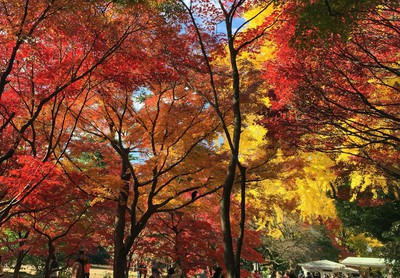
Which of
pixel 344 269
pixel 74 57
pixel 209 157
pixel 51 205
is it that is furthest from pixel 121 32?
pixel 344 269

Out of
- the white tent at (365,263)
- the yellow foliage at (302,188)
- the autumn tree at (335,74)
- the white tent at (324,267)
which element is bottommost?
the white tent at (324,267)

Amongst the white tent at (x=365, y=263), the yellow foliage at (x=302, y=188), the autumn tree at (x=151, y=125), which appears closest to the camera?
the autumn tree at (x=151, y=125)

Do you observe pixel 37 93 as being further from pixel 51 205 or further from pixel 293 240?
pixel 293 240

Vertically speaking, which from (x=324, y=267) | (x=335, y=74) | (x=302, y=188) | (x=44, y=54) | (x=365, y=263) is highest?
(x=44, y=54)

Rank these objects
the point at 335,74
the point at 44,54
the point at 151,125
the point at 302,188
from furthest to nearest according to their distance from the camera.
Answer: the point at 302,188
the point at 151,125
the point at 44,54
the point at 335,74

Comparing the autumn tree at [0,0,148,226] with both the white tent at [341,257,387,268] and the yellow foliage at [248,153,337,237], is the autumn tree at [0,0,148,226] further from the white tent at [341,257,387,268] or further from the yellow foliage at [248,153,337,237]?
the white tent at [341,257,387,268]

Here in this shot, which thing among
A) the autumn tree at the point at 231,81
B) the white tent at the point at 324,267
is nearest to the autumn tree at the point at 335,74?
the autumn tree at the point at 231,81

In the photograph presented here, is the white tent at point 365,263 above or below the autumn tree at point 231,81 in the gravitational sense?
below

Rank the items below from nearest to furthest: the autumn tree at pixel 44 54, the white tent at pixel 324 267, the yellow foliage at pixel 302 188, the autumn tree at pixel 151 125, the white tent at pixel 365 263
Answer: the autumn tree at pixel 44 54
the autumn tree at pixel 151 125
the yellow foliage at pixel 302 188
the white tent at pixel 365 263
the white tent at pixel 324 267

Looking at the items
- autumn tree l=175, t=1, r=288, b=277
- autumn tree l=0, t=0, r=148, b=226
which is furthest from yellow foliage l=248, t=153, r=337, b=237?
autumn tree l=0, t=0, r=148, b=226

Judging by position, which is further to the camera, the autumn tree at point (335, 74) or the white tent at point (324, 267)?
the white tent at point (324, 267)

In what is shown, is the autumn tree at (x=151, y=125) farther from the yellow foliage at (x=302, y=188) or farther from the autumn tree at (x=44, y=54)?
the yellow foliage at (x=302, y=188)

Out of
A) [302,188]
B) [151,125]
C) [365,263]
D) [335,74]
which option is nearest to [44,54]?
[151,125]

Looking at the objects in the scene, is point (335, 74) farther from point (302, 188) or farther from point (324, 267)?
point (324, 267)
